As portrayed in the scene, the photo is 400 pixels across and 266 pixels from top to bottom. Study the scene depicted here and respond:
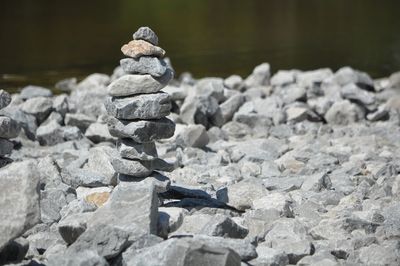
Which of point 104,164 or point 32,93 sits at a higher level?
point 32,93

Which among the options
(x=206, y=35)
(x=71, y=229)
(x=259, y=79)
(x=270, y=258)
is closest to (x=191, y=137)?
(x=71, y=229)

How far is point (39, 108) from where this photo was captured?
1770 centimetres

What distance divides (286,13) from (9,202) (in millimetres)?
53989

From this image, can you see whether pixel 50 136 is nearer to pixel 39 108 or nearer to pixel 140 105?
pixel 39 108

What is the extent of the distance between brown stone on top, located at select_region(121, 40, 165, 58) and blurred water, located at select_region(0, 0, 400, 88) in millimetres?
18396

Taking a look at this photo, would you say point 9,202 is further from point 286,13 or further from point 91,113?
point 286,13

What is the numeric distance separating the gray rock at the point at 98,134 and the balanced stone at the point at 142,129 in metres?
5.53

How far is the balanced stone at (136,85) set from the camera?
1039 centimetres

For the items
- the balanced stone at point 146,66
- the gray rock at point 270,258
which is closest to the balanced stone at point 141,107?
the balanced stone at point 146,66

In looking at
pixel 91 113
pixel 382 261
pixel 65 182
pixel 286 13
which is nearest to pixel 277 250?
pixel 382 261

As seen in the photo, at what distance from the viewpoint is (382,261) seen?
8.45 meters

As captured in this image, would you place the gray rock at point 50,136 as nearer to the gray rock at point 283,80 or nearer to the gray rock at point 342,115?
the gray rock at point 342,115

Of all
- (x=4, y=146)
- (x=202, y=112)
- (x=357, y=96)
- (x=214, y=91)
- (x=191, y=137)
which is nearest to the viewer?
(x=4, y=146)

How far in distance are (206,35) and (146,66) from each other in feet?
116
